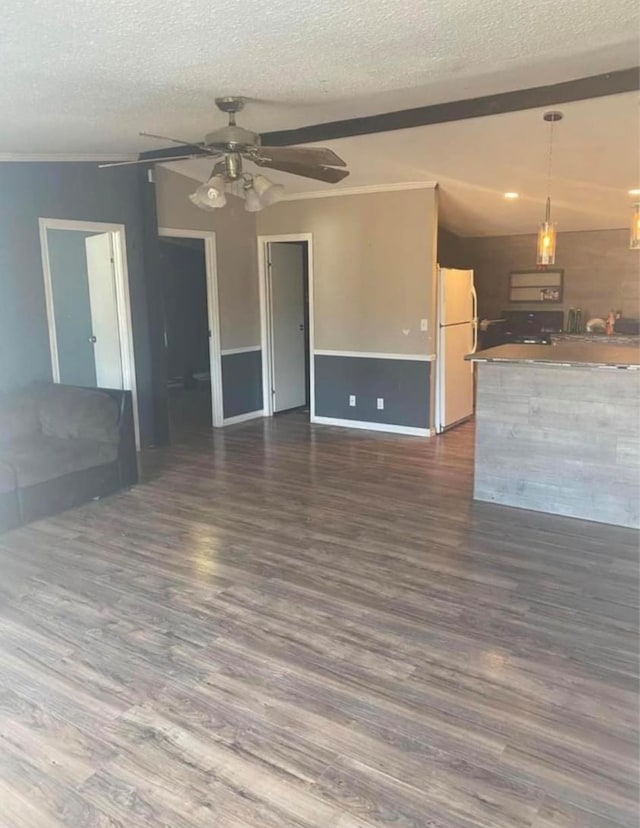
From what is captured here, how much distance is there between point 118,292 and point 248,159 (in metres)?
2.75

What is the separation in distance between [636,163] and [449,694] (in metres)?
4.34

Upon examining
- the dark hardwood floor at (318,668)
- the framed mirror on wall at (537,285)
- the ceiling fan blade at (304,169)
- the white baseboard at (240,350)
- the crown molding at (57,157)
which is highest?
the crown molding at (57,157)

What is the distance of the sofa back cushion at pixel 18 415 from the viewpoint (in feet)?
15.3

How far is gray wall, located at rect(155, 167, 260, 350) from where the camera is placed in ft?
20.0

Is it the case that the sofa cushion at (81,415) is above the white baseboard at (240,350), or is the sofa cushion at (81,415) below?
below

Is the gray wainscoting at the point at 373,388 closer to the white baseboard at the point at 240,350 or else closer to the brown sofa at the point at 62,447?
the white baseboard at the point at 240,350

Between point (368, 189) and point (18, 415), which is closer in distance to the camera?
point (18, 415)

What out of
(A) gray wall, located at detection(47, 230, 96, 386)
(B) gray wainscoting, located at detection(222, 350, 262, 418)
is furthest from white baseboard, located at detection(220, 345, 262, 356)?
(A) gray wall, located at detection(47, 230, 96, 386)

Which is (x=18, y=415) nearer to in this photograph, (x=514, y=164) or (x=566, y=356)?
(x=566, y=356)

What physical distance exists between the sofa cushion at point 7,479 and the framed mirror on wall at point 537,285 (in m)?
6.28

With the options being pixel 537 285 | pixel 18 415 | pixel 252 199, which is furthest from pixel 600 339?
pixel 18 415

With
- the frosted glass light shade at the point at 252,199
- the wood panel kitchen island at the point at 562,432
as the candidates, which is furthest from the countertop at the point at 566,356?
the frosted glass light shade at the point at 252,199

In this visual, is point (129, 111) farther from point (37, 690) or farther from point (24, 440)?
point (37, 690)

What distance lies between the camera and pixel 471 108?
4.06 metres
